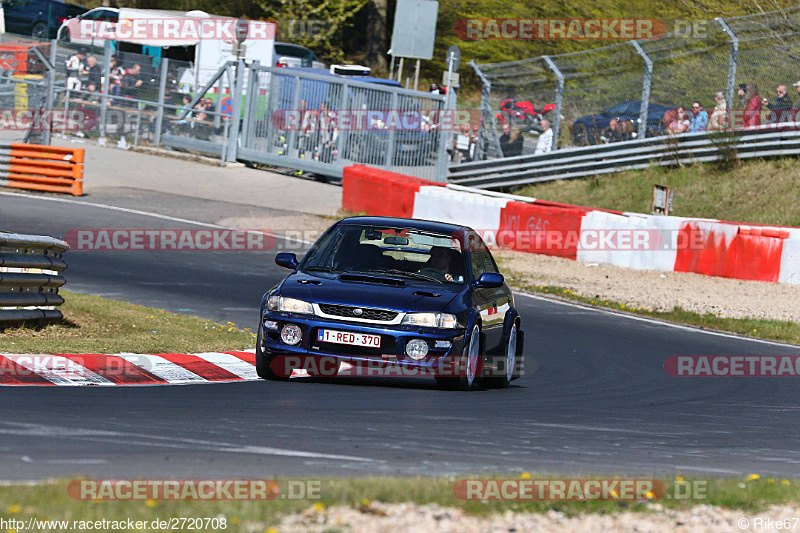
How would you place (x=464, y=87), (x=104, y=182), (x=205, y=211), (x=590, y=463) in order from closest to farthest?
(x=590, y=463)
(x=205, y=211)
(x=104, y=182)
(x=464, y=87)

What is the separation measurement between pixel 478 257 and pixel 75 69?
22873 mm

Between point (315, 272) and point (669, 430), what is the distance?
3.08 meters

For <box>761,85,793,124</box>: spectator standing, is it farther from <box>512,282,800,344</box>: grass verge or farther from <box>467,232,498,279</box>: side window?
<box>467,232,498,279</box>: side window

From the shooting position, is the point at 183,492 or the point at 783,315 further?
the point at 783,315

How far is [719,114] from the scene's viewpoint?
24.0 meters

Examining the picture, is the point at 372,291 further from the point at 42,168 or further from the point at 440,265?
the point at 42,168

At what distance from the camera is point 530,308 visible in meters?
16.0

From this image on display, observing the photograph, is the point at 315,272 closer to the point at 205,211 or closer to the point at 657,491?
the point at 657,491

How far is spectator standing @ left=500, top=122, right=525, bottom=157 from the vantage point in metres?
28.0

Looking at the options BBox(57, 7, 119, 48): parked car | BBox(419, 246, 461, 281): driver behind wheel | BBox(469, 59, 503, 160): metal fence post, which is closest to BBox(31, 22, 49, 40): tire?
BBox(57, 7, 119, 48): parked car

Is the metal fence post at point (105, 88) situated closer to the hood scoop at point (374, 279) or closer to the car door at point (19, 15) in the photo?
the car door at point (19, 15)

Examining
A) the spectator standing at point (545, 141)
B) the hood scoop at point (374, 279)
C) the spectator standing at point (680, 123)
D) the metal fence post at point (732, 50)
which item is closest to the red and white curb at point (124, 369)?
the hood scoop at point (374, 279)

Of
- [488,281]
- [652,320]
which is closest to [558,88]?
[652,320]

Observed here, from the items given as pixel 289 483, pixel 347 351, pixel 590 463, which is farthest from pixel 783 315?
pixel 289 483
